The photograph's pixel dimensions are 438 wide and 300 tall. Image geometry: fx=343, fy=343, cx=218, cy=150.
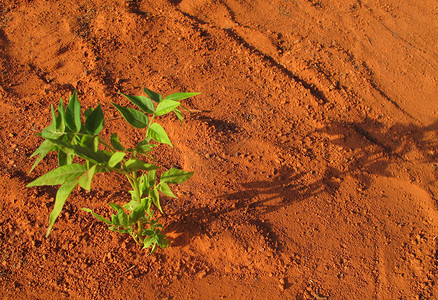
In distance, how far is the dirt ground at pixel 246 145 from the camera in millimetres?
2096

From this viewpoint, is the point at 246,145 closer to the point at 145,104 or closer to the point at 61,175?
the point at 145,104

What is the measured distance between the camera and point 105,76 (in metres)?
3.06

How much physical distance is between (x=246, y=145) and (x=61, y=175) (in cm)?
156

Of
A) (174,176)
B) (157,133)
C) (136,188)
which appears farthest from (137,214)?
(157,133)

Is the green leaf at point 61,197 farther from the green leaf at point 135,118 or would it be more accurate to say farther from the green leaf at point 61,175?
the green leaf at point 135,118

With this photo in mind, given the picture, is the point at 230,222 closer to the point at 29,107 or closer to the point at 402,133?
the point at 402,133

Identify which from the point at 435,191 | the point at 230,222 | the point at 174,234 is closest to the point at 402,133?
the point at 435,191

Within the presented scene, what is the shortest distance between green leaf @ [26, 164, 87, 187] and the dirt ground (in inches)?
37.8

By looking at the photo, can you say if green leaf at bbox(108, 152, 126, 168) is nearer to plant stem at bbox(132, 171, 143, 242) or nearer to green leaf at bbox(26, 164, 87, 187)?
green leaf at bbox(26, 164, 87, 187)

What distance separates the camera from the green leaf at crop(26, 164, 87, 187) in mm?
1272

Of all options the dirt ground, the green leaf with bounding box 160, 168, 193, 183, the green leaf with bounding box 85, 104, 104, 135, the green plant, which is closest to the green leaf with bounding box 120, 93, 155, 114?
the green plant

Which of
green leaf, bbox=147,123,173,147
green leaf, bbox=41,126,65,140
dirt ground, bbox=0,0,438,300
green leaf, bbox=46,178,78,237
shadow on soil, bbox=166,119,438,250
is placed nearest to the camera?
green leaf, bbox=46,178,78,237

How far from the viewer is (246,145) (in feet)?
8.61

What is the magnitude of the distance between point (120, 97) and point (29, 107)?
74 cm
